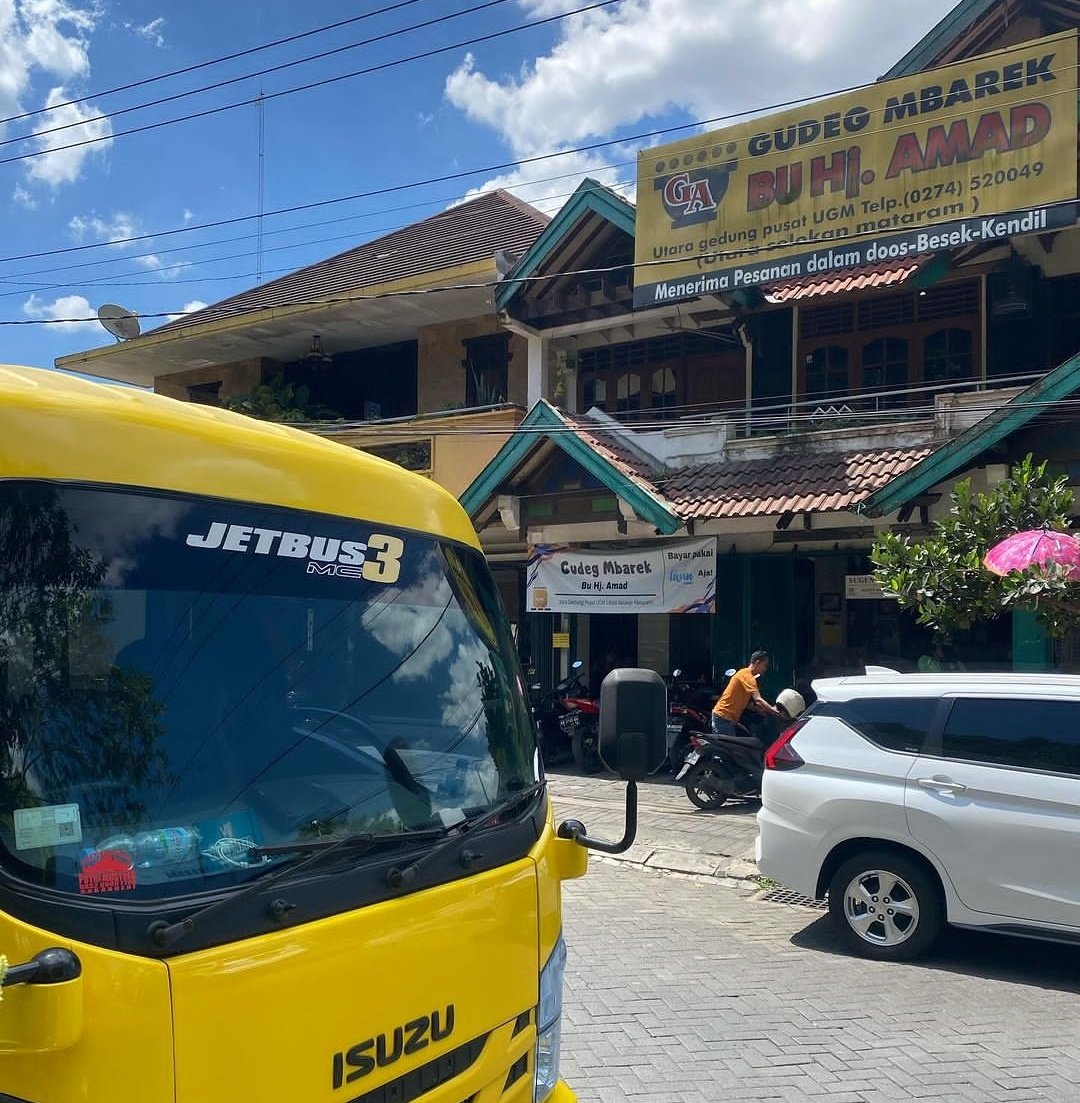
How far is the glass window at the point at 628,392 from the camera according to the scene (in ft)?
51.1

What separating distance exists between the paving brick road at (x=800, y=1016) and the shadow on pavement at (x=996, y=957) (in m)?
0.01

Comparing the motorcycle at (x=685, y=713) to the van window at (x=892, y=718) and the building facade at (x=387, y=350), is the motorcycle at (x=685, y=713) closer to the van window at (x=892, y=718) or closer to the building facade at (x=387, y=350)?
the building facade at (x=387, y=350)

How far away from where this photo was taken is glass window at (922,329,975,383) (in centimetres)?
1295

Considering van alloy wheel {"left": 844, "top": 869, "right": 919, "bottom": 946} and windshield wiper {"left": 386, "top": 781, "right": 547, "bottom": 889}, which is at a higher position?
windshield wiper {"left": 386, "top": 781, "right": 547, "bottom": 889}

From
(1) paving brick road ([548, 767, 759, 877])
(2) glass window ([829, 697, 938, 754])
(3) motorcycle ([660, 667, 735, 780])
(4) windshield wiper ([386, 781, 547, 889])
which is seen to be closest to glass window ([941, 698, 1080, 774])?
(2) glass window ([829, 697, 938, 754])

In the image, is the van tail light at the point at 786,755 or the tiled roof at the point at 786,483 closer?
the van tail light at the point at 786,755

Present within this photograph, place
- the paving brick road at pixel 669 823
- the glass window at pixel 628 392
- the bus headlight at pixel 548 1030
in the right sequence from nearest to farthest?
1. the bus headlight at pixel 548 1030
2. the paving brick road at pixel 669 823
3. the glass window at pixel 628 392

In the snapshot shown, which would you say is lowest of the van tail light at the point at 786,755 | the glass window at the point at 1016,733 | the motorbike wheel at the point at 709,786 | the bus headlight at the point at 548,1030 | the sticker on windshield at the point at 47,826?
the motorbike wheel at the point at 709,786

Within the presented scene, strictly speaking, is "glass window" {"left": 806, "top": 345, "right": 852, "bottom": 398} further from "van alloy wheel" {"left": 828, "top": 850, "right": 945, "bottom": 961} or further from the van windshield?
the van windshield

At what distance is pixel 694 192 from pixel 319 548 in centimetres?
1121

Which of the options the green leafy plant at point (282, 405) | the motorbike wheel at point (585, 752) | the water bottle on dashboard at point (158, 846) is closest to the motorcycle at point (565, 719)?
the motorbike wheel at point (585, 752)

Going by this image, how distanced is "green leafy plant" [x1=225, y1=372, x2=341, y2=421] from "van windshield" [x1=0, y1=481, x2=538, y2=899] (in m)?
15.1

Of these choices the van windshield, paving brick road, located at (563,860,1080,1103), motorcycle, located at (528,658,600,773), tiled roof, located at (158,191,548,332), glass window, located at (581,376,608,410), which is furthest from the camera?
tiled roof, located at (158,191,548,332)

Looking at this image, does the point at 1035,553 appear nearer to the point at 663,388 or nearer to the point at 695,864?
the point at 695,864
